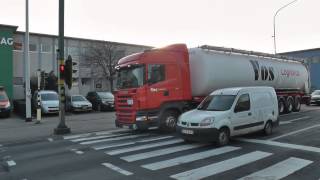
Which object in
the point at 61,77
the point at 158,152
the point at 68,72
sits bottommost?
the point at 158,152

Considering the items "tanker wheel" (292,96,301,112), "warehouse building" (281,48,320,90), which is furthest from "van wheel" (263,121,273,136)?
"warehouse building" (281,48,320,90)

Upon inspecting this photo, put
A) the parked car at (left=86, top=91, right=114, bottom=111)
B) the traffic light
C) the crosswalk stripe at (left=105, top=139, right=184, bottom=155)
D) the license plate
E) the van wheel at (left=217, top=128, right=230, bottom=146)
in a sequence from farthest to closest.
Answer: the parked car at (left=86, top=91, right=114, bottom=111)
the traffic light
the license plate
the van wheel at (left=217, top=128, right=230, bottom=146)
the crosswalk stripe at (left=105, top=139, right=184, bottom=155)

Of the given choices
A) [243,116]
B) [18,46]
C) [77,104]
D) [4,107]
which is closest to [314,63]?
[77,104]

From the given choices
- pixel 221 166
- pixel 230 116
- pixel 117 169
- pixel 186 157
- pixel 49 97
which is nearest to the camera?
pixel 117 169

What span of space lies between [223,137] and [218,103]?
4.59ft

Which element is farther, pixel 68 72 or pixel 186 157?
pixel 68 72

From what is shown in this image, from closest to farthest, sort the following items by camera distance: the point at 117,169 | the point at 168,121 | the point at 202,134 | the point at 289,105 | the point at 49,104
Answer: the point at 117,169
the point at 202,134
the point at 168,121
the point at 289,105
the point at 49,104

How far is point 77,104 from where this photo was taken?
3122cm

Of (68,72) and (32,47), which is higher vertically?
(32,47)

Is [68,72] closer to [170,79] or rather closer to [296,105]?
[170,79]

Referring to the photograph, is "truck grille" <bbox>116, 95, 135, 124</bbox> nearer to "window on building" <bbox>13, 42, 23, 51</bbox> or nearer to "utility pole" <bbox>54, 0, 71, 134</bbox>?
"utility pole" <bbox>54, 0, 71, 134</bbox>

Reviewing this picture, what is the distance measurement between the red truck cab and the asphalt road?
1050 millimetres

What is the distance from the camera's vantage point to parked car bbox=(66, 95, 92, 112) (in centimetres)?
3114

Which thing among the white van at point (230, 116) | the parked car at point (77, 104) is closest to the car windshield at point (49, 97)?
the parked car at point (77, 104)
